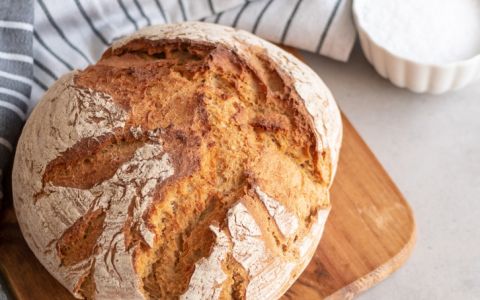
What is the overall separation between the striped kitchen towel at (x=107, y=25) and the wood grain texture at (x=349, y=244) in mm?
332

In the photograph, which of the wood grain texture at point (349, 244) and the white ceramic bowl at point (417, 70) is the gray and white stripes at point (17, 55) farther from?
the white ceramic bowl at point (417, 70)

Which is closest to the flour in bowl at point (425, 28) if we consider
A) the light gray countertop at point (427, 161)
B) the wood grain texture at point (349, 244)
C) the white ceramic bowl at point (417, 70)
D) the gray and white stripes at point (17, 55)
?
the white ceramic bowl at point (417, 70)

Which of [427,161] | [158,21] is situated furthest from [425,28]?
[158,21]

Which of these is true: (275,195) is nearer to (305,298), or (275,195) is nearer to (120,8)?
(305,298)

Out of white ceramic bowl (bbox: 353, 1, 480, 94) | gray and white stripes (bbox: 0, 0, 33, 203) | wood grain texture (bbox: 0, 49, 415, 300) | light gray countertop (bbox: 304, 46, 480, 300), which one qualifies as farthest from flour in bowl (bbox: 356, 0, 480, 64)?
gray and white stripes (bbox: 0, 0, 33, 203)

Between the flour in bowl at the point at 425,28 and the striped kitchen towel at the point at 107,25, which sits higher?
the striped kitchen towel at the point at 107,25

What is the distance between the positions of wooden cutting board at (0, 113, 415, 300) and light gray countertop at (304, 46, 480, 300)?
82 mm

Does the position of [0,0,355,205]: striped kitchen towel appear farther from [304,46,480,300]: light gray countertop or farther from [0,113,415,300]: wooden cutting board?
[0,113,415,300]: wooden cutting board

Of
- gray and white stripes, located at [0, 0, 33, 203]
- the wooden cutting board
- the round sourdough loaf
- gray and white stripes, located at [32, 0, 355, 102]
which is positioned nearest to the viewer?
the round sourdough loaf

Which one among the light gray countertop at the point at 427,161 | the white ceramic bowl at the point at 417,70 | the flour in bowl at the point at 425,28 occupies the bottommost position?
the light gray countertop at the point at 427,161

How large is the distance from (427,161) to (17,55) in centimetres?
105

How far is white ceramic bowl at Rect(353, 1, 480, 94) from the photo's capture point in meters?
1.85

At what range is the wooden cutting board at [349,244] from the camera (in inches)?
64.4

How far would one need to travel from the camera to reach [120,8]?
1.99 m
